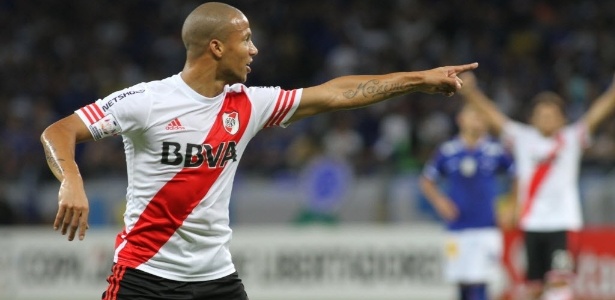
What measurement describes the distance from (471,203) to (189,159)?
590cm

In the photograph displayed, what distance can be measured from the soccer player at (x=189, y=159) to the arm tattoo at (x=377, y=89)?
16 mm

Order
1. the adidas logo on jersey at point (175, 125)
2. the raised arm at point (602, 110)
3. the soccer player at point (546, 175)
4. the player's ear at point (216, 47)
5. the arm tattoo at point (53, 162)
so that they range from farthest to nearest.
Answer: the soccer player at point (546, 175), the raised arm at point (602, 110), the player's ear at point (216, 47), the adidas logo on jersey at point (175, 125), the arm tattoo at point (53, 162)

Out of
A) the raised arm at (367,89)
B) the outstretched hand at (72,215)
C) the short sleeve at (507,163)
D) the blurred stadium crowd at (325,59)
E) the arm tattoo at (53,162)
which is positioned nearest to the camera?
the outstretched hand at (72,215)

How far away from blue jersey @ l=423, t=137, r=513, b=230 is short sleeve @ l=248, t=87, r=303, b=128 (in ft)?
18.0

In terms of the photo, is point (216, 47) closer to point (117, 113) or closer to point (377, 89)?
point (117, 113)

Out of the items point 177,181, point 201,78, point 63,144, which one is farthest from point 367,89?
point 63,144

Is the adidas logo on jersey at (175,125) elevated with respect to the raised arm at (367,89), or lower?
lower

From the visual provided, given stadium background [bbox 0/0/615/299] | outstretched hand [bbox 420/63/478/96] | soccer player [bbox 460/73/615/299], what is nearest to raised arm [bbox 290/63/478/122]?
outstretched hand [bbox 420/63/478/96]

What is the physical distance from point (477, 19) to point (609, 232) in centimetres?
570

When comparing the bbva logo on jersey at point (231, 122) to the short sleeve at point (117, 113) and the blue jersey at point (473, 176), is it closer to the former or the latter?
the short sleeve at point (117, 113)

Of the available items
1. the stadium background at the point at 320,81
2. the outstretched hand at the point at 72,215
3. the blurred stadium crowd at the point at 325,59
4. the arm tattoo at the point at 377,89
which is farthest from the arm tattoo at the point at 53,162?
the blurred stadium crowd at the point at 325,59

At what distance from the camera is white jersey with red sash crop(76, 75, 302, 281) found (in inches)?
194

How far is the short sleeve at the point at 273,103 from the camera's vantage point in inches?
206

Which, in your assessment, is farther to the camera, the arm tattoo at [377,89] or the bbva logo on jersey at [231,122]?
the arm tattoo at [377,89]
